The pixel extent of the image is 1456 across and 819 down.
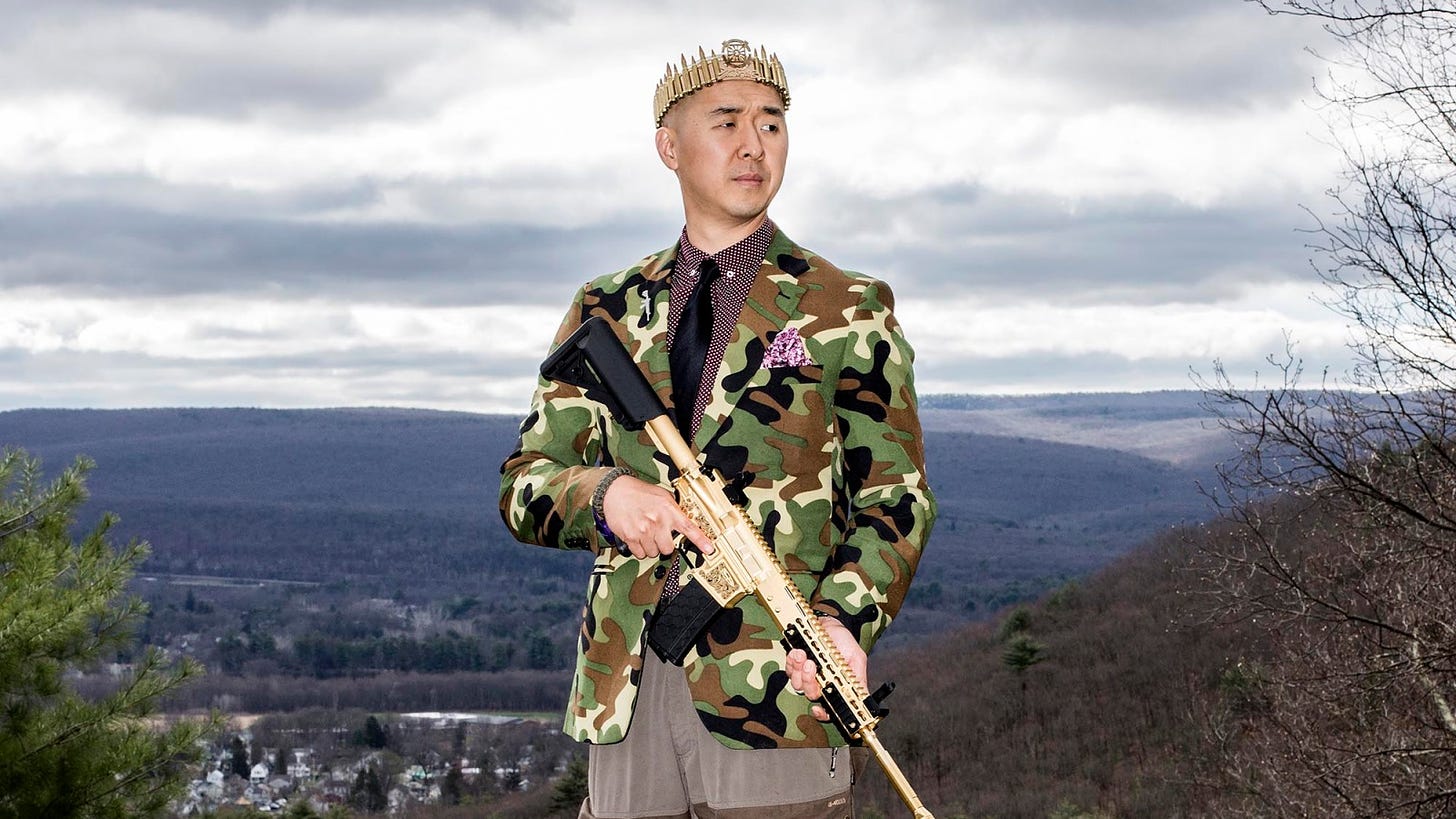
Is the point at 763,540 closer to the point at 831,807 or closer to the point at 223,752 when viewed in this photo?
the point at 831,807

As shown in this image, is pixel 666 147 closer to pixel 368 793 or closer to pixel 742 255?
pixel 742 255

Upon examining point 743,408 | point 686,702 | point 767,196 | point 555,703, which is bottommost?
point 555,703

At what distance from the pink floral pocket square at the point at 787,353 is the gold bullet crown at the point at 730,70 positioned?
37.4 inches

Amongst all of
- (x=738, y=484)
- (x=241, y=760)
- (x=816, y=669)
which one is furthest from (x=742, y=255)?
(x=241, y=760)

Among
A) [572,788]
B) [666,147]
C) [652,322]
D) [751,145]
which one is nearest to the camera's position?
[751,145]

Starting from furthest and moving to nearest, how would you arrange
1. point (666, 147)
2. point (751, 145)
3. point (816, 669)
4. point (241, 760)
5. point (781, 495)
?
point (241, 760)
point (666, 147)
point (751, 145)
point (781, 495)
point (816, 669)

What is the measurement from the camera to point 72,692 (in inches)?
621

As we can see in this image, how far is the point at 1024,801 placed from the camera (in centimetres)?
8400

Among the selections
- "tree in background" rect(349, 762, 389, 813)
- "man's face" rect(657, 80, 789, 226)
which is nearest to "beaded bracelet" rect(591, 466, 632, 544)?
"man's face" rect(657, 80, 789, 226)

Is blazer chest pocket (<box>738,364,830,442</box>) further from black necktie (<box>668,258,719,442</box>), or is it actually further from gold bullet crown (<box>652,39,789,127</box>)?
gold bullet crown (<box>652,39,789,127</box>)

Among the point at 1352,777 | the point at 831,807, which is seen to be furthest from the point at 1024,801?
the point at 831,807

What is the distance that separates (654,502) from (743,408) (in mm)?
514

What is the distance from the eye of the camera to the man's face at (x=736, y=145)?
5.25 m

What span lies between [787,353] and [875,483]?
54 cm
